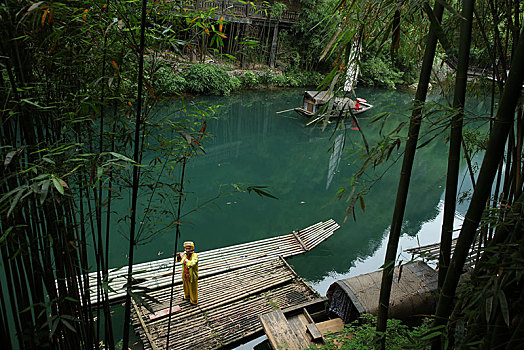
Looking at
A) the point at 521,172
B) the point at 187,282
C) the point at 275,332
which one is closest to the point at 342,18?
the point at 521,172

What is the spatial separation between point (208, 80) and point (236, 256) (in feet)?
26.6

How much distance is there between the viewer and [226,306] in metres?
3.31

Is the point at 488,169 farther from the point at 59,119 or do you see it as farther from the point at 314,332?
the point at 314,332

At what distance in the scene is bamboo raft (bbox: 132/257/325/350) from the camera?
2913 mm

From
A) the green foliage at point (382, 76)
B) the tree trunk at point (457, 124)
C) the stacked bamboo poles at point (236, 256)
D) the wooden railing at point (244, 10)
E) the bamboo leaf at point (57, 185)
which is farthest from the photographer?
the green foliage at point (382, 76)

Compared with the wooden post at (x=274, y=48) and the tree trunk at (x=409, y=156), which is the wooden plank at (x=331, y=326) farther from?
the wooden post at (x=274, y=48)

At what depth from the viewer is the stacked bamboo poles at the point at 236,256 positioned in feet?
11.5

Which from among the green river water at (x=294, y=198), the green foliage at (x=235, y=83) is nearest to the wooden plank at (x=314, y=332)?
the green river water at (x=294, y=198)

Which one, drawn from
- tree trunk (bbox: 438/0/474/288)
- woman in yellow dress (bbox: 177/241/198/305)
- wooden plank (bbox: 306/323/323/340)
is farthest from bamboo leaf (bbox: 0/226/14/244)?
wooden plank (bbox: 306/323/323/340)

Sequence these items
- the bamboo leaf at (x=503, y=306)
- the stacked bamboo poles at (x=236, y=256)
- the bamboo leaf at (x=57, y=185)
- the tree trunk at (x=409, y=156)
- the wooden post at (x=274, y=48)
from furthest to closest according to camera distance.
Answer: the wooden post at (x=274, y=48) → the stacked bamboo poles at (x=236, y=256) → the tree trunk at (x=409, y=156) → the bamboo leaf at (x=57, y=185) → the bamboo leaf at (x=503, y=306)

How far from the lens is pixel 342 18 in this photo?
4.25 ft

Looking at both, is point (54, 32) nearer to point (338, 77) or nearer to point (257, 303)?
point (338, 77)

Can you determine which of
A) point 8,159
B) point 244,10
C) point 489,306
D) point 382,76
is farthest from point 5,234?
point 382,76

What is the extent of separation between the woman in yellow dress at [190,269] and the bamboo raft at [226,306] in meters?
0.15
